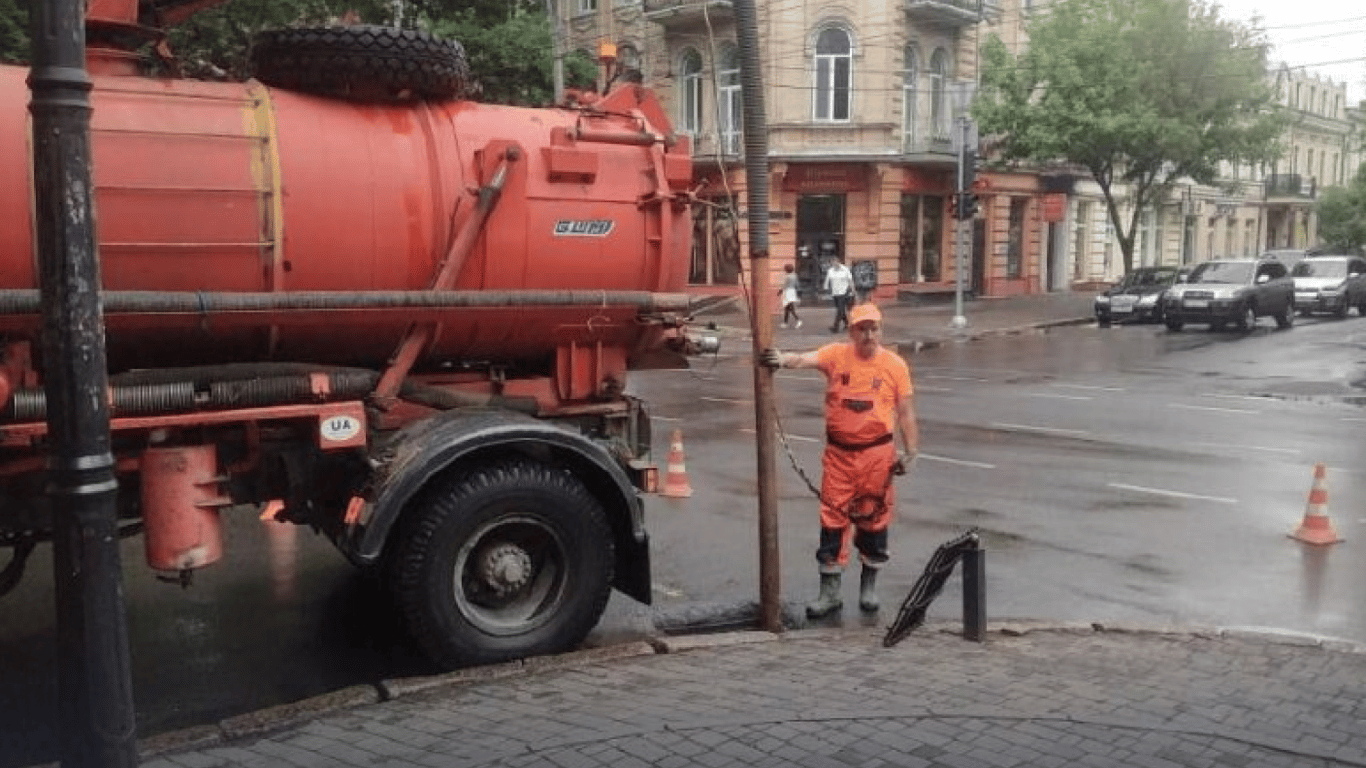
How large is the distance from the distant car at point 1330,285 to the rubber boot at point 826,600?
32.1 meters

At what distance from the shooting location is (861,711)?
15.4 ft

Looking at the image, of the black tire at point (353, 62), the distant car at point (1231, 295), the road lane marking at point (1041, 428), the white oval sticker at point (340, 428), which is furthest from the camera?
the distant car at point (1231, 295)

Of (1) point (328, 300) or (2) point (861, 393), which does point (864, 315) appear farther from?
(1) point (328, 300)

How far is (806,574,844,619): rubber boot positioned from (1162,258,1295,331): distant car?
24.2 metres

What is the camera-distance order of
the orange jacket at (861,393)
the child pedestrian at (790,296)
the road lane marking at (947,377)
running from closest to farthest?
the orange jacket at (861,393) → the road lane marking at (947,377) → the child pedestrian at (790,296)

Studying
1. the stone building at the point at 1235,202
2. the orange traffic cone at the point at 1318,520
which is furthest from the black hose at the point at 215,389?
the stone building at the point at 1235,202

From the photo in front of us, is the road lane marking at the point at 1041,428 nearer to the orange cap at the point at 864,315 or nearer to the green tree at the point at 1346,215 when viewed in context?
the orange cap at the point at 864,315

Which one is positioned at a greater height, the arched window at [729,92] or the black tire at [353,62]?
the arched window at [729,92]

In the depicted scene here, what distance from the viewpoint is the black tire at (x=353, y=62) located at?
537 centimetres

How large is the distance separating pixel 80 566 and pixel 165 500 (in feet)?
7.10

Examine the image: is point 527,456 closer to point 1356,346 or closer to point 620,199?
point 620,199

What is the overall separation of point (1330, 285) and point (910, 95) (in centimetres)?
1285

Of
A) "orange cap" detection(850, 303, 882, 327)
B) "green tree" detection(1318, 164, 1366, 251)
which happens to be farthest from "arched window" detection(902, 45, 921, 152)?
"green tree" detection(1318, 164, 1366, 251)

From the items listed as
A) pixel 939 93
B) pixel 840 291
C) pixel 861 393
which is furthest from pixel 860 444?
pixel 939 93
